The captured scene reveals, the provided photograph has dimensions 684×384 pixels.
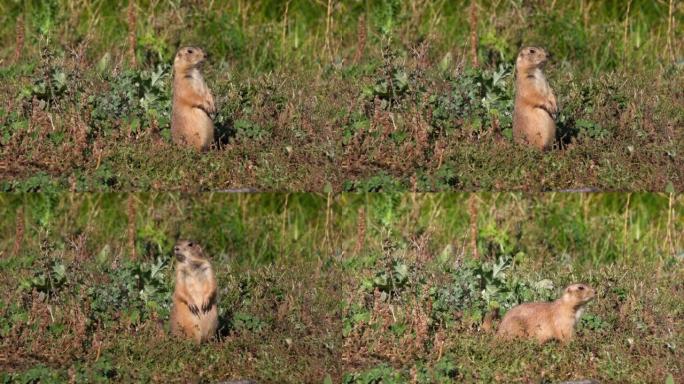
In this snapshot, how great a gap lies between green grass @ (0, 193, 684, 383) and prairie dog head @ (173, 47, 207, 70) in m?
1.58

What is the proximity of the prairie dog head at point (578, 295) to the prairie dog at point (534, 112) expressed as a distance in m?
1.23

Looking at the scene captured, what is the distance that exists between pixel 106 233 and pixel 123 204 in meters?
0.36

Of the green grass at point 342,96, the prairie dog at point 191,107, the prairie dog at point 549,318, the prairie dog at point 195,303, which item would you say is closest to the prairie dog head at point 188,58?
the prairie dog at point 191,107

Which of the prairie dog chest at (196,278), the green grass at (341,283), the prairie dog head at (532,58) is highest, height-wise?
the prairie dog head at (532,58)

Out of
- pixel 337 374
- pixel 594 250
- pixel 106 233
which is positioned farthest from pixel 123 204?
pixel 594 250

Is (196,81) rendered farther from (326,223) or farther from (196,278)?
(326,223)

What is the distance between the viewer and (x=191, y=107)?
11.4m

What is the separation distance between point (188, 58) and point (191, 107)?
0.47 m

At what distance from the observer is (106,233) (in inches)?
503

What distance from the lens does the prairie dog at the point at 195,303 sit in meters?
10.9

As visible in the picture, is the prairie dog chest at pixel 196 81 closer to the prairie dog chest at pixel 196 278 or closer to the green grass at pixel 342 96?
the green grass at pixel 342 96

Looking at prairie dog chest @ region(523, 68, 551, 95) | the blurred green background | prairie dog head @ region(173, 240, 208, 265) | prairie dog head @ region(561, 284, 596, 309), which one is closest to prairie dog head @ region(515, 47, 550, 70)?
prairie dog chest @ region(523, 68, 551, 95)

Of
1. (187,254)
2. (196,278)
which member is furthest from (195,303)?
(187,254)

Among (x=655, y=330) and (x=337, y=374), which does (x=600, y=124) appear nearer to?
(x=655, y=330)
